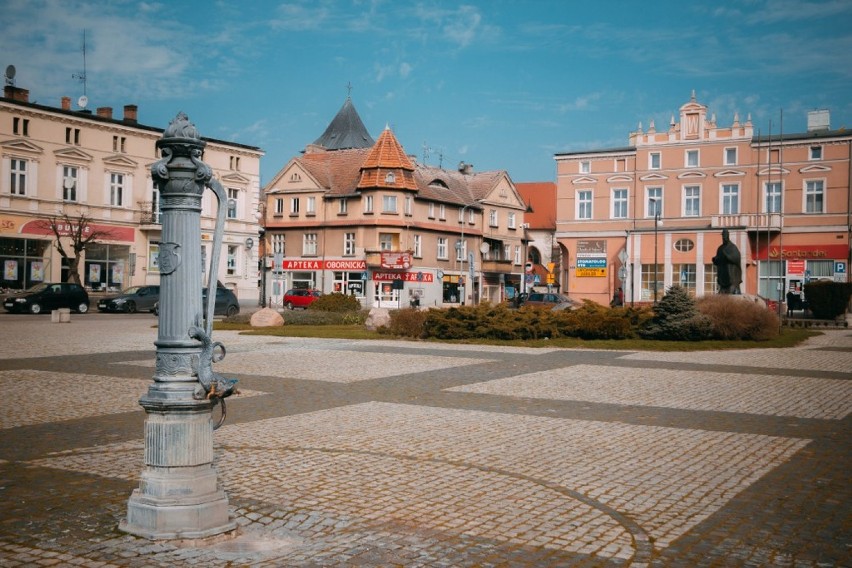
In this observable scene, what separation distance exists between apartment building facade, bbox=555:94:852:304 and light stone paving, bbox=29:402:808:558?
44.7 m

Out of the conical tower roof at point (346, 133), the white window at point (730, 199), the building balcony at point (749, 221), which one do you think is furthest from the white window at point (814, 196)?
the conical tower roof at point (346, 133)

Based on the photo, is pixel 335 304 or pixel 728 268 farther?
pixel 335 304

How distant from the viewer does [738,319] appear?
83.9 ft

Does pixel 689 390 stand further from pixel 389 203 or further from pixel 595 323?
pixel 389 203

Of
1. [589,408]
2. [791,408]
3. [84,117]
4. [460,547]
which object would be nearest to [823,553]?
[460,547]

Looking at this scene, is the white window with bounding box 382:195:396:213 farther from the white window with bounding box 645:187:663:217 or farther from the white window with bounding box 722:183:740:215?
the white window with bounding box 722:183:740:215

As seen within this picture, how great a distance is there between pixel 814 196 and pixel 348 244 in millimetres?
33810

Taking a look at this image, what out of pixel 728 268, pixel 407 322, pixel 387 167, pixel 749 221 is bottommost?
pixel 407 322

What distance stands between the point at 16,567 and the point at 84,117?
174 ft

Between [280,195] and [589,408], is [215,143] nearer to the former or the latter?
[280,195]

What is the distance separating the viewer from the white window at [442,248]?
7166 cm

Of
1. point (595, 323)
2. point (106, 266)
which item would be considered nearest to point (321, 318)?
point (595, 323)

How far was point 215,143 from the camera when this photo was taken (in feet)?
203

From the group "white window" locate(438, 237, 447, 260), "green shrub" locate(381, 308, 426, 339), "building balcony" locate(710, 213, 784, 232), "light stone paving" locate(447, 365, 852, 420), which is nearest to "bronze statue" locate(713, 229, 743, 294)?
"green shrub" locate(381, 308, 426, 339)
